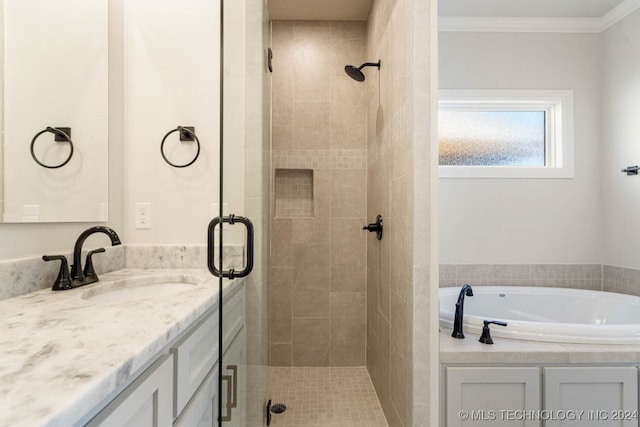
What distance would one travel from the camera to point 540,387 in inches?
47.6

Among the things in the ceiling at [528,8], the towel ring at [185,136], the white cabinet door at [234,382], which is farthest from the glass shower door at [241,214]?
the ceiling at [528,8]

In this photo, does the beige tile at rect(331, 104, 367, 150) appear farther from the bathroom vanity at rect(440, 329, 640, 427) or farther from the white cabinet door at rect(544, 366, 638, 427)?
the white cabinet door at rect(544, 366, 638, 427)

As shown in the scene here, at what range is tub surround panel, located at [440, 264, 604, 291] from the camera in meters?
2.32

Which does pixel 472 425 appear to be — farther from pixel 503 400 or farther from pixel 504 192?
pixel 504 192

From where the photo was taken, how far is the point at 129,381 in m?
0.56

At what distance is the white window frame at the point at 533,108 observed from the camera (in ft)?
7.68

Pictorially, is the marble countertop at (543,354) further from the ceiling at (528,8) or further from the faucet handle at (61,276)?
the ceiling at (528,8)

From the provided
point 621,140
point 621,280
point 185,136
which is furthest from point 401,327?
point 621,140

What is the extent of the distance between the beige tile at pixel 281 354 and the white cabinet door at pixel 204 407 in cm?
141

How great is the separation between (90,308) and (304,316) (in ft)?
5.68

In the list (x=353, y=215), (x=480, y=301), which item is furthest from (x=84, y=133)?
(x=480, y=301)

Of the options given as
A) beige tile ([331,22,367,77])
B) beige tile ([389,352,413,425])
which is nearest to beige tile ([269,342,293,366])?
beige tile ([389,352,413,425])

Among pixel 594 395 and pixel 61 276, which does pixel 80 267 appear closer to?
pixel 61 276

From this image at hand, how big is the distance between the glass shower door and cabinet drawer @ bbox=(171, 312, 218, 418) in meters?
0.07
